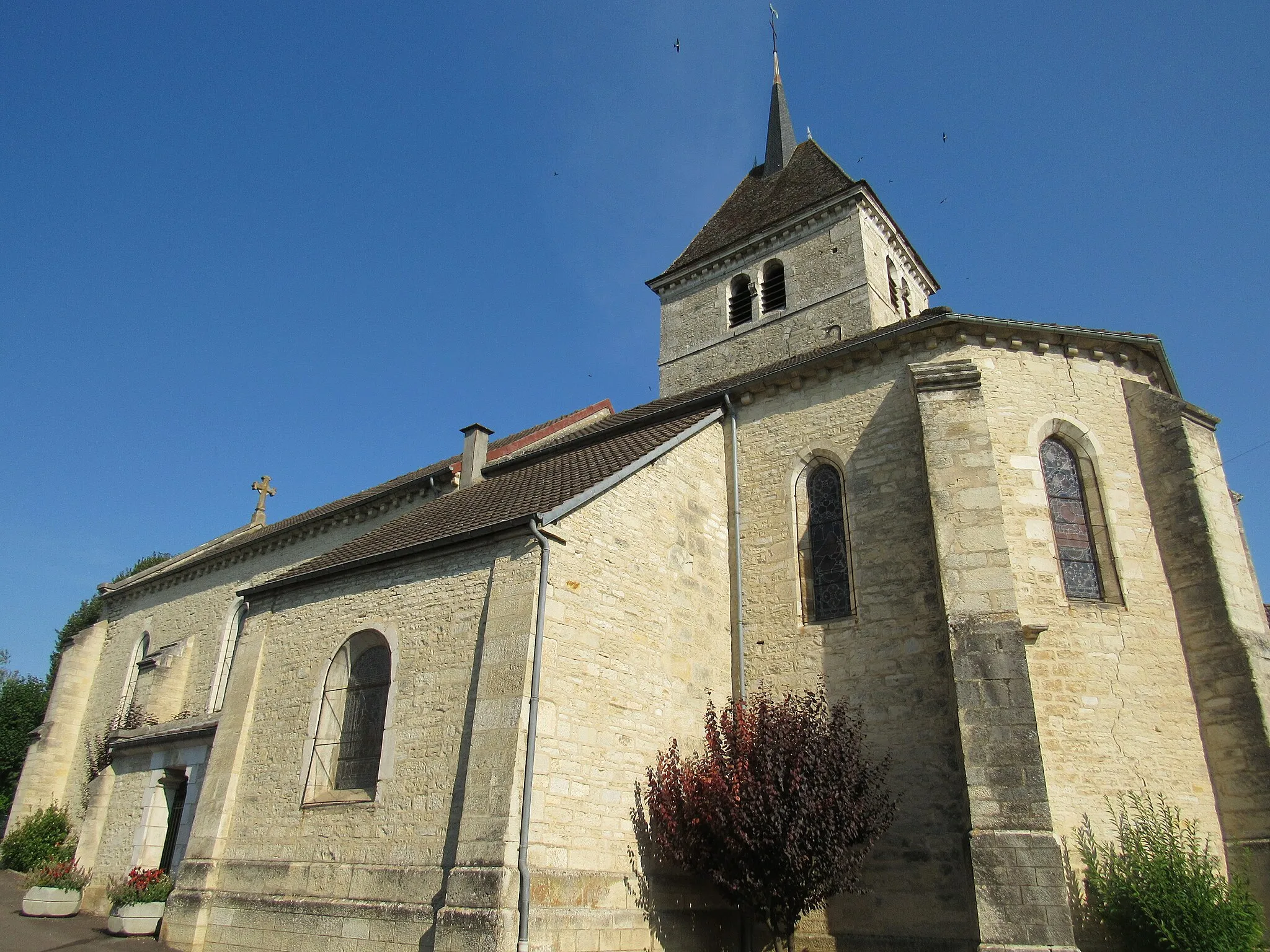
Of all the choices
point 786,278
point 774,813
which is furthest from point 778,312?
point 774,813

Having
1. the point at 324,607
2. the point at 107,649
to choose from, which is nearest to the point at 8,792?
the point at 107,649

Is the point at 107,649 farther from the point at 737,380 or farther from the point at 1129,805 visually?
the point at 1129,805

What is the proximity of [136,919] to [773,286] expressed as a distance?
1568cm

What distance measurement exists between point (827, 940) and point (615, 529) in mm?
5087

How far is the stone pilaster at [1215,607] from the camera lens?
29.1ft

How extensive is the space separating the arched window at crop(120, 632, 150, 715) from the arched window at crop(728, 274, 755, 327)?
15574 millimetres

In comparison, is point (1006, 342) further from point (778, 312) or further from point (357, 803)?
point (357, 803)

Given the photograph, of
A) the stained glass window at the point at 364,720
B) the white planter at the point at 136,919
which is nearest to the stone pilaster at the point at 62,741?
the white planter at the point at 136,919

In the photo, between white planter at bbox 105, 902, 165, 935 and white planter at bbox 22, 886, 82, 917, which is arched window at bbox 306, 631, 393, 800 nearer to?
white planter at bbox 105, 902, 165, 935

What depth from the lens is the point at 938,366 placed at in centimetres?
1050

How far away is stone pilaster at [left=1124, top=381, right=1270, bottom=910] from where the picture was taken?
8883mm

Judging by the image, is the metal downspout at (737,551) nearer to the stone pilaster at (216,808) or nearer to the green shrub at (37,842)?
the stone pilaster at (216,808)

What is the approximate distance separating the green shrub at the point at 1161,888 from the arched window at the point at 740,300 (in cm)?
1258

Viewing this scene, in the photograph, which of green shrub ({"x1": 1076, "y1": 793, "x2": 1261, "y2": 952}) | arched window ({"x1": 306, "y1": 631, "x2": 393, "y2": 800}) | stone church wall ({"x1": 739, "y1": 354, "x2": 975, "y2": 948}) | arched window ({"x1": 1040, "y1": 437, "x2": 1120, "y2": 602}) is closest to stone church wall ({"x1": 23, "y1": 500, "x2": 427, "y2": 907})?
arched window ({"x1": 306, "y1": 631, "x2": 393, "y2": 800})
